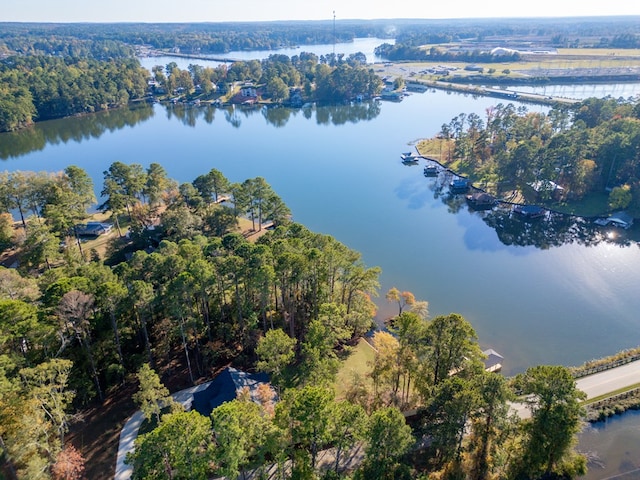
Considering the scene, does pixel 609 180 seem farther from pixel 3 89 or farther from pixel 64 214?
pixel 3 89

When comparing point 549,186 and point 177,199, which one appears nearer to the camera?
point 177,199

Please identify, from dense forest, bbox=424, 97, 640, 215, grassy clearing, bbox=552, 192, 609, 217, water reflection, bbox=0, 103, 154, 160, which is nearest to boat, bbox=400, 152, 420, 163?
dense forest, bbox=424, 97, 640, 215

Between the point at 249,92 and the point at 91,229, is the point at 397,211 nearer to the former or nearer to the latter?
the point at 91,229

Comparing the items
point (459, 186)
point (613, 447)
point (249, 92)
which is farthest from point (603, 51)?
point (613, 447)

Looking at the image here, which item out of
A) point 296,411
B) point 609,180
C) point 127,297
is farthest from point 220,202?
point 609,180

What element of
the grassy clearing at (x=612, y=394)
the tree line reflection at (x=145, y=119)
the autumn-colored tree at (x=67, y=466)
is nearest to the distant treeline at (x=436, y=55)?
the tree line reflection at (x=145, y=119)

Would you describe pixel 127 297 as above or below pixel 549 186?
above

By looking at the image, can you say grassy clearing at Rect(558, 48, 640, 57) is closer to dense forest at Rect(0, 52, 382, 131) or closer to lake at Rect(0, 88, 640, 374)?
lake at Rect(0, 88, 640, 374)

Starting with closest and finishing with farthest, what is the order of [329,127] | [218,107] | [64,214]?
[64,214] < [329,127] < [218,107]
